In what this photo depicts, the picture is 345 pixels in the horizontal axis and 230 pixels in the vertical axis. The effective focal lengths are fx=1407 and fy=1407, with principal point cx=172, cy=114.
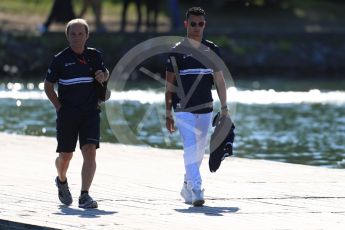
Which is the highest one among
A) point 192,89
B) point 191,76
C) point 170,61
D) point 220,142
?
point 170,61

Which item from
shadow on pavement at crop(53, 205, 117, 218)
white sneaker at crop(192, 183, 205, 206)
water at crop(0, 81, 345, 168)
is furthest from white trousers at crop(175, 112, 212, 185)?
water at crop(0, 81, 345, 168)

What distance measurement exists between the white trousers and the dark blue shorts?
2.56 ft

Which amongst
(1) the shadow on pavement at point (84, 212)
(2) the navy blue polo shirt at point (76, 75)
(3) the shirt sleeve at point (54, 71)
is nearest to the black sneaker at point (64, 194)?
(1) the shadow on pavement at point (84, 212)

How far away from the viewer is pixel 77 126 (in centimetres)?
1193

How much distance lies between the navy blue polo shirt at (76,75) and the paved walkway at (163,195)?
896mm

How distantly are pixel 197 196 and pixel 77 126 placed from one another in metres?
1.18

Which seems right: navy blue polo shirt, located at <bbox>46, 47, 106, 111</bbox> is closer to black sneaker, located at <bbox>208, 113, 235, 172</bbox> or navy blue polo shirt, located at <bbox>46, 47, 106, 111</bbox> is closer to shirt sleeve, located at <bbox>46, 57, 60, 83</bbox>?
shirt sleeve, located at <bbox>46, 57, 60, 83</bbox>

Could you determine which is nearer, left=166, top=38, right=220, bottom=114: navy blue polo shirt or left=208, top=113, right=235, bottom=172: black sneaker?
left=166, top=38, right=220, bottom=114: navy blue polo shirt

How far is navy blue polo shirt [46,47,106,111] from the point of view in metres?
11.8

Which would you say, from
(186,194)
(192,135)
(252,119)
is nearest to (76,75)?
(192,135)

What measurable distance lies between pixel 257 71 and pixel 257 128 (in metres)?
14.6

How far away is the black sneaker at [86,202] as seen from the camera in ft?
38.1

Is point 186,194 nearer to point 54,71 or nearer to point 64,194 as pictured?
point 64,194

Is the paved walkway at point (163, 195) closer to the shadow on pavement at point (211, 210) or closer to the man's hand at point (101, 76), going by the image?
the shadow on pavement at point (211, 210)
